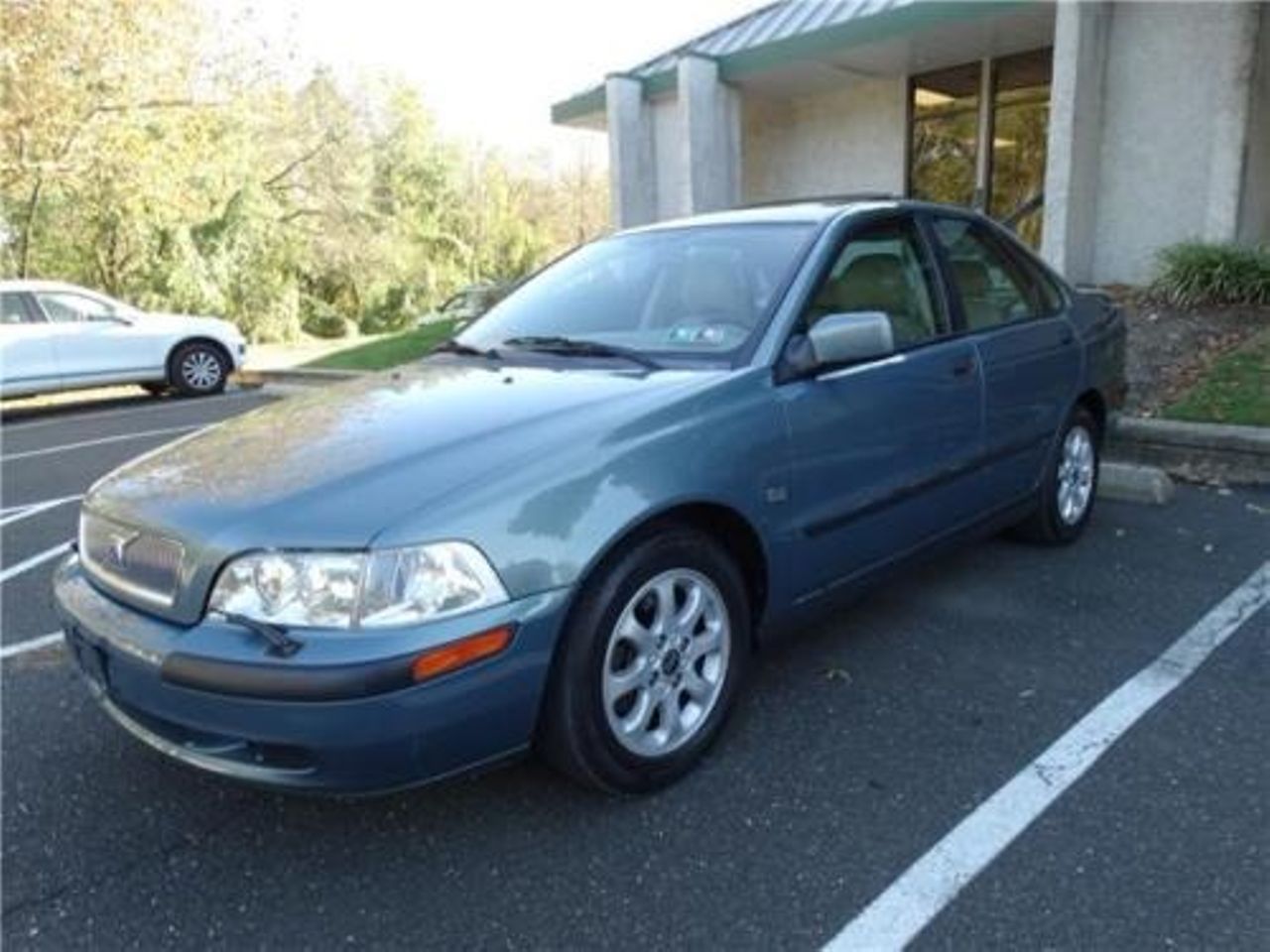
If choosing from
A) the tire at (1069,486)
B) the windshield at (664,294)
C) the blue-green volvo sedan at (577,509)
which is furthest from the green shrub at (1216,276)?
the windshield at (664,294)

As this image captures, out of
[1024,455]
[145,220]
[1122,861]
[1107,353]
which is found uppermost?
[145,220]

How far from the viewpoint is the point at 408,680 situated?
225cm

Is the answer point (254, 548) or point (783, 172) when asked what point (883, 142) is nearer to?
point (783, 172)

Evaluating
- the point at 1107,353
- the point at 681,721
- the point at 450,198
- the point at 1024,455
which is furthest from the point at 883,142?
the point at 450,198

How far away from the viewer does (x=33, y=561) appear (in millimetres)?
5180

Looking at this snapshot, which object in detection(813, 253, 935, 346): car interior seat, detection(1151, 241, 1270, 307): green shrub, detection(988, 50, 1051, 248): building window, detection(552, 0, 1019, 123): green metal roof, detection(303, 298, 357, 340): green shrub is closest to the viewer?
detection(813, 253, 935, 346): car interior seat

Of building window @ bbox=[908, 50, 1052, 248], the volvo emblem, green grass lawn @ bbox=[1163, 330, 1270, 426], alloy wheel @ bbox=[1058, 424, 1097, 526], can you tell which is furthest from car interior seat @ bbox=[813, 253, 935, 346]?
building window @ bbox=[908, 50, 1052, 248]

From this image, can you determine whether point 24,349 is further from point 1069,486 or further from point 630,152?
point 1069,486

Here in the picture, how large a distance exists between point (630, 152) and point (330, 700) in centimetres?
1323

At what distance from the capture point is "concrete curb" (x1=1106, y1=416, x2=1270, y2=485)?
5738 mm

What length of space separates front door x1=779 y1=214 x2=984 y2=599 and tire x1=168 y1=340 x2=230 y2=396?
11023 millimetres

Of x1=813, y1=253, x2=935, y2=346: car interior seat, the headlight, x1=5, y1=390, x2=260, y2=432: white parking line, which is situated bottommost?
x1=5, y1=390, x2=260, y2=432: white parking line

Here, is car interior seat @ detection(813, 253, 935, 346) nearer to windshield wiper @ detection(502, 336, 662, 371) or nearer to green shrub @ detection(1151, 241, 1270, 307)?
windshield wiper @ detection(502, 336, 662, 371)

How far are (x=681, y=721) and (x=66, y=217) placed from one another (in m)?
22.6
